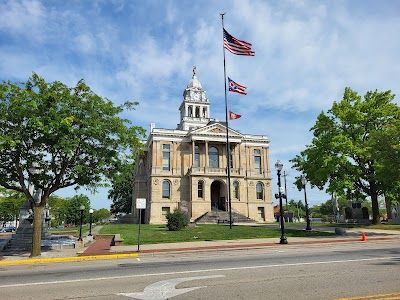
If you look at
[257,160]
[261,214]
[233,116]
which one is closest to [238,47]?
[233,116]

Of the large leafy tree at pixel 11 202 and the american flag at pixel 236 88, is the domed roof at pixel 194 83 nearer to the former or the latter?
the large leafy tree at pixel 11 202

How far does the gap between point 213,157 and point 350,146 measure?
100 ft

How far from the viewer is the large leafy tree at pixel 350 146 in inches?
1201

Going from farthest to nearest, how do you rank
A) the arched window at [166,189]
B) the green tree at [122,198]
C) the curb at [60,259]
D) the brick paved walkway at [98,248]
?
the green tree at [122,198], the arched window at [166,189], the brick paved walkway at [98,248], the curb at [60,259]

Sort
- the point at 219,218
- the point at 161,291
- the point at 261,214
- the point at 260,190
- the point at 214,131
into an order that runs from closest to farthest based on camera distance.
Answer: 1. the point at 161,291
2. the point at 219,218
3. the point at 214,131
4. the point at 261,214
5. the point at 260,190

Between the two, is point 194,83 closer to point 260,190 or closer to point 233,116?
point 260,190

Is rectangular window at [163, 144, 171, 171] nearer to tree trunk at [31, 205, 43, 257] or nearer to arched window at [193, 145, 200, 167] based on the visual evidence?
arched window at [193, 145, 200, 167]

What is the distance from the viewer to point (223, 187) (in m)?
58.5

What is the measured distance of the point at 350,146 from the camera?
3031 centimetres

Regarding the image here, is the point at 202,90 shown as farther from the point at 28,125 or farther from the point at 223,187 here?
the point at 28,125

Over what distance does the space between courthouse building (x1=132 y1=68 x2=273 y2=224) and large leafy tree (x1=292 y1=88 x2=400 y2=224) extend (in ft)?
68.9

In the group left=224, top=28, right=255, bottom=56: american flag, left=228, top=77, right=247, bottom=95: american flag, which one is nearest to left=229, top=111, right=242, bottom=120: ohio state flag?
left=228, top=77, right=247, bottom=95: american flag

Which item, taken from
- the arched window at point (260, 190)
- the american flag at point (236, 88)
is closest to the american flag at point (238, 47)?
the american flag at point (236, 88)

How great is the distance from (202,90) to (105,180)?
59.9m
